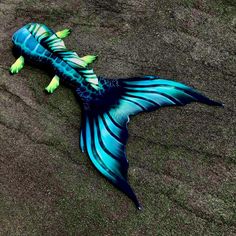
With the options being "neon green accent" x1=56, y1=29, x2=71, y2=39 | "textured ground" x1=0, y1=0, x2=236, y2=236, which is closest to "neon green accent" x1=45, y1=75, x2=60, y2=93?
"textured ground" x1=0, y1=0, x2=236, y2=236

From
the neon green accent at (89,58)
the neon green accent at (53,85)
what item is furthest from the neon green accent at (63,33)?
the neon green accent at (53,85)

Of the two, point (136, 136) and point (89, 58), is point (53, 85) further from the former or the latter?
point (136, 136)

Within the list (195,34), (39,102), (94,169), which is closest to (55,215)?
(94,169)

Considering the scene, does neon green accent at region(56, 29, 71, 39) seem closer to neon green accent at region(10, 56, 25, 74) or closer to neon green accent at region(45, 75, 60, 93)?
neon green accent at region(10, 56, 25, 74)

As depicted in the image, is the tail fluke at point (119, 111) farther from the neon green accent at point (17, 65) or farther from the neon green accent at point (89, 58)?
the neon green accent at point (17, 65)

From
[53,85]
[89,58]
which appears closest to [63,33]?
[89,58]

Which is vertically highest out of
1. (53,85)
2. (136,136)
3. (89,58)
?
(89,58)
